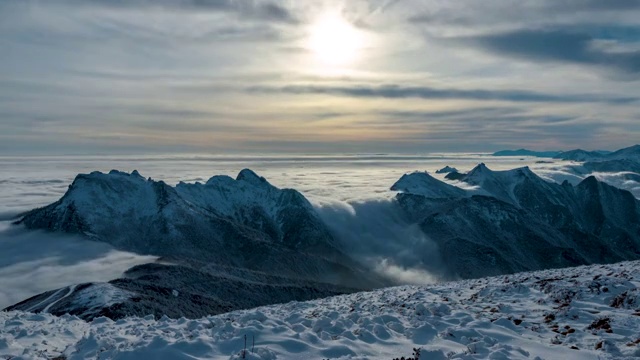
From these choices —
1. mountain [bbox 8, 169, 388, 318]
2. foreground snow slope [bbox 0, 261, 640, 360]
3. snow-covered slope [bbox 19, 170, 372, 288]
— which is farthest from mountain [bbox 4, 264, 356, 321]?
snow-covered slope [bbox 19, 170, 372, 288]

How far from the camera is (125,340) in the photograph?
570 inches

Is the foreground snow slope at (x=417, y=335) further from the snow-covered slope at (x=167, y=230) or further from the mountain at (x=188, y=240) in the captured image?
the snow-covered slope at (x=167, y=230)

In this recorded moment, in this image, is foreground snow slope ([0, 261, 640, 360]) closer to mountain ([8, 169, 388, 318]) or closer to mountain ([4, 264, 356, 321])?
mountain ([4, 264, 356, 321])

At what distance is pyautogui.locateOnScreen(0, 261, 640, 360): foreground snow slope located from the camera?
11633mm

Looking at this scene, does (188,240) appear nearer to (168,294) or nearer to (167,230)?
(167,230)

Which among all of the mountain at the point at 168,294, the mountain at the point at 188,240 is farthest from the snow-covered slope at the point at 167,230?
the mountain at the point at 168,294

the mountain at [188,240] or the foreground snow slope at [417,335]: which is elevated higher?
the foreground snow slope at [417,335]

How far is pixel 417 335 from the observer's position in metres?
13.9

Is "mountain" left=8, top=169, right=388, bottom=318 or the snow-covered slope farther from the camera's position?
the snow-covered slope

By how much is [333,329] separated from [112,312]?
52137 mm

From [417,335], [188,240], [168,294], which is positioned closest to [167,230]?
[188,240]

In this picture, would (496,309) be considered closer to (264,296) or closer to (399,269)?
(264,296)

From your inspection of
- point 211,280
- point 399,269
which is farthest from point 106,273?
point 399,269

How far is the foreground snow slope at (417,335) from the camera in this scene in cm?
1163
